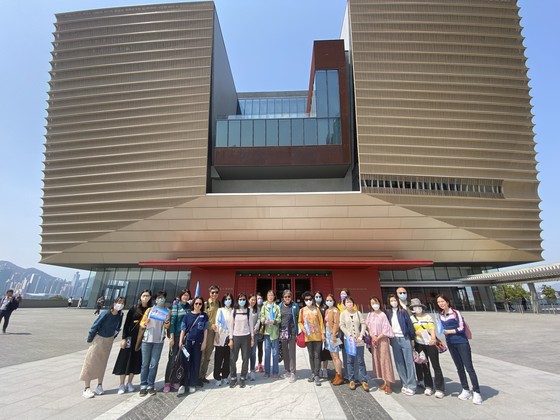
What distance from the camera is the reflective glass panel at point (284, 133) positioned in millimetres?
28125

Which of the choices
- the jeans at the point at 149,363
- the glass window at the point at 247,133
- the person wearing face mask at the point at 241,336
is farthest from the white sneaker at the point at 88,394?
the glass window at the point at 247,133

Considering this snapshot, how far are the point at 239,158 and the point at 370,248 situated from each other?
15.1 metres

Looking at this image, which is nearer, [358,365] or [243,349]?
[358,365]

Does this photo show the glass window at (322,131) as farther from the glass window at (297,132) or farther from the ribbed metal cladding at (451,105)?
the ribbed metal cladding at (451,105)

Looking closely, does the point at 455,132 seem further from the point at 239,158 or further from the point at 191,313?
the point at 191,313

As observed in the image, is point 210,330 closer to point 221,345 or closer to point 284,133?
point 221,345

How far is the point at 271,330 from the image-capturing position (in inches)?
297

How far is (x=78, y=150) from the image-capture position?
99.9 ft

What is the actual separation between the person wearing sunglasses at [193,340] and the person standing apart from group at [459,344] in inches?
215

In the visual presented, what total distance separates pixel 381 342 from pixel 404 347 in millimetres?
499

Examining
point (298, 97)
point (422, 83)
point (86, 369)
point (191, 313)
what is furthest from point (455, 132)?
point (86, 369)

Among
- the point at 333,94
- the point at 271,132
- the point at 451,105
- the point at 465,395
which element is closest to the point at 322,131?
the point at 333,94

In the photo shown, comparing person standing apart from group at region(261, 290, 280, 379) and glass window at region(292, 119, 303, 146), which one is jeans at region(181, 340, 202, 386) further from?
glass window at region(292, 119, 303, 146)

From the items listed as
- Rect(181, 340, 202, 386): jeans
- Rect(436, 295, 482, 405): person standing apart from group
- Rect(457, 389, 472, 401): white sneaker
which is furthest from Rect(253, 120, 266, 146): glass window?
Rect(457, 389, 472, 401): white sneaker
